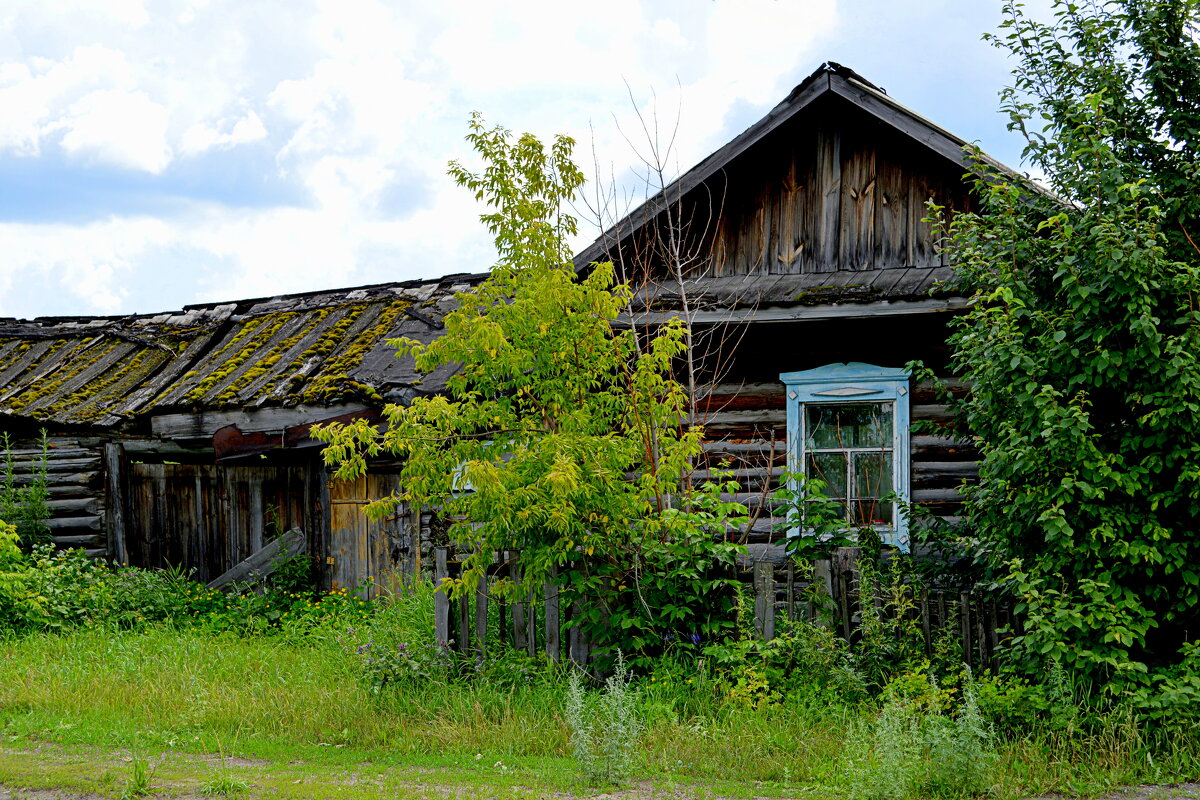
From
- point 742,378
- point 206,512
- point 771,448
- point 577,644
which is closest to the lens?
point 577,644

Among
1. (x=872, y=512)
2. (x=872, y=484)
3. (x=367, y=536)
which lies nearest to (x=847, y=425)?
(x=872, y=484)

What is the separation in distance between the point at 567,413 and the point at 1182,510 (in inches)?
164

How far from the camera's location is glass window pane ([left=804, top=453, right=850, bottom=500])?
11258 millimetres

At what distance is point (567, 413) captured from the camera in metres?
8.09

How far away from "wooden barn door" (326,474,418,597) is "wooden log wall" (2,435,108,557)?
4.01 m

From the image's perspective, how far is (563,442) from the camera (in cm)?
761

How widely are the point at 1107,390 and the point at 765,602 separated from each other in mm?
2716

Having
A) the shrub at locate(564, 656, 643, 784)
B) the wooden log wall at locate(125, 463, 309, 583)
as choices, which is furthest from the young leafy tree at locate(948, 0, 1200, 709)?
the wooden log wall at locate(125, 463, 309, 583)

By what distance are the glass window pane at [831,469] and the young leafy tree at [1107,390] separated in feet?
11.5

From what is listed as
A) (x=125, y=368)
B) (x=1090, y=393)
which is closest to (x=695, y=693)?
(x=1090, y=393)

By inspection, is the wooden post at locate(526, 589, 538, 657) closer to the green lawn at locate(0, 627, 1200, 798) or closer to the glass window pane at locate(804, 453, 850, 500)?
the green lawn at locate(0, 627, 1200, 798)

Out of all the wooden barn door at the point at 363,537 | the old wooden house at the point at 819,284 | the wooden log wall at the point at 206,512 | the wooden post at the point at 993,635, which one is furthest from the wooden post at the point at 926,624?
the wooden log wall at the point at 206,512

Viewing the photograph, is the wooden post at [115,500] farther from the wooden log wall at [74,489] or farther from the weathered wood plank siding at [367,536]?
the weathered wood plank siding at [367,536]

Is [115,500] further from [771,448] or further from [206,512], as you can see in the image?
[771,448]
